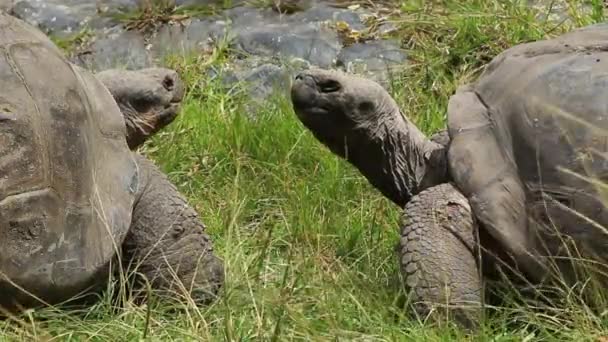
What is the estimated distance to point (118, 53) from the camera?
733 cm

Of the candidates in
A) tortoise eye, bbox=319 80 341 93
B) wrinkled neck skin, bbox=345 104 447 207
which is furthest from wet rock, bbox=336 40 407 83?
tortoise eye, bbox=319 80 341 93

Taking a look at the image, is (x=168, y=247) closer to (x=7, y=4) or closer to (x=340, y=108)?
(x=340, y=108)

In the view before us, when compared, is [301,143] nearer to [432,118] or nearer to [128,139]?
[432,118]

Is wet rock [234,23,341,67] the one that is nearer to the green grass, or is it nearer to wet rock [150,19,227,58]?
wet rock [150,19,227,58]

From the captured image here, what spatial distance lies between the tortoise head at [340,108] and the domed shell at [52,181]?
752 mm

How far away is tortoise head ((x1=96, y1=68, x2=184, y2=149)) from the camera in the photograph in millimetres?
4609

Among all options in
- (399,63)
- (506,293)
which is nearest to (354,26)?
(399,63)

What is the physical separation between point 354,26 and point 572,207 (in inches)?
141

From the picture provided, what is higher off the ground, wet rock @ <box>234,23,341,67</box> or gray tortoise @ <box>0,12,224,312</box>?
gray tortoise @ <box>0,12,224,312</box>

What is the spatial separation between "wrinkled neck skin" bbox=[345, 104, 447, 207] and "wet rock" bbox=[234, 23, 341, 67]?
2.33 m

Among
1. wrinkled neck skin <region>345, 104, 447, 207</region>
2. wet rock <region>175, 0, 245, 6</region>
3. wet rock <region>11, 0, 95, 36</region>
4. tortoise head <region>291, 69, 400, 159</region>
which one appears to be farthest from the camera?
wet rock <region>175, 0, 245, 6</region>

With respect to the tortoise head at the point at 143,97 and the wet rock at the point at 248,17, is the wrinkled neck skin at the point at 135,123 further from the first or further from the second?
the wet rock at the point at 248,17

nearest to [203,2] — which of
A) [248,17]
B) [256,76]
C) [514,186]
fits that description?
[248,17]

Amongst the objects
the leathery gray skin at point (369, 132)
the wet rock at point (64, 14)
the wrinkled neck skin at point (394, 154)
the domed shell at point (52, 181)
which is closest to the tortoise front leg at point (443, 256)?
the leathery gray skin at point (369, 132)
